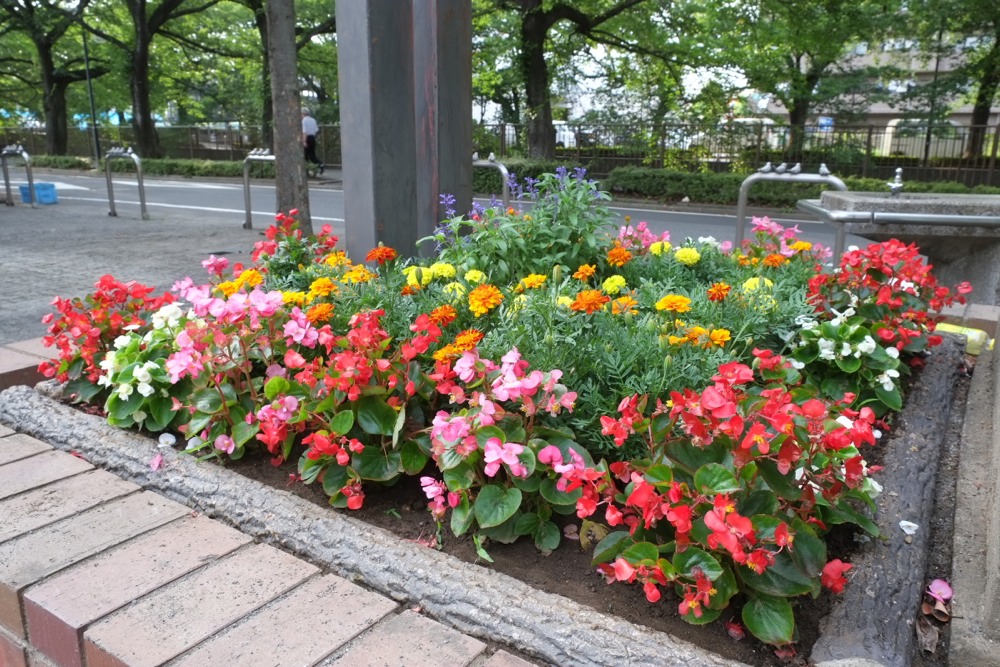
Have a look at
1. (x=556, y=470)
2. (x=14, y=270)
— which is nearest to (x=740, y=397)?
(x=556, y=470)

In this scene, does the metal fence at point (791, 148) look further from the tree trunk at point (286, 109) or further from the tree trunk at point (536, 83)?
the tree trunk at point (286, 109)

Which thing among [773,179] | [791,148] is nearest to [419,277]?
[773,179]

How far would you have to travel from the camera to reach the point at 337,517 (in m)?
1.95

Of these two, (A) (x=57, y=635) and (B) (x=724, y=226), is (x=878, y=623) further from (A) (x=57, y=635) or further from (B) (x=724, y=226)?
(B) (x=724, y=226)

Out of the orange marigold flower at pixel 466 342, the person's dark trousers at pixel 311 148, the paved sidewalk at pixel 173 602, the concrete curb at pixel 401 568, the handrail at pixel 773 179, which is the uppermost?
the person's dark trousers at pixel 311 148

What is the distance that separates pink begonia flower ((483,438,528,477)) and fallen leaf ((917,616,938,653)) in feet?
3.09

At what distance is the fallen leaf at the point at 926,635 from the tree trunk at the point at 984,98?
60.1 feet

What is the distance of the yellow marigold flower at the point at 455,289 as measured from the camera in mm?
2758

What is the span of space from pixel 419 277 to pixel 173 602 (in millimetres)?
1583

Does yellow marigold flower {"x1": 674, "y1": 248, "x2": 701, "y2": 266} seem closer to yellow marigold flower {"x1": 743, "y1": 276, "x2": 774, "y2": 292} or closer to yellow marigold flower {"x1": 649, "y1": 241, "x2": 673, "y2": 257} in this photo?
yellow marigold flower {"x1": 649, "y1": 241, "x2": 673, "y2": 257}

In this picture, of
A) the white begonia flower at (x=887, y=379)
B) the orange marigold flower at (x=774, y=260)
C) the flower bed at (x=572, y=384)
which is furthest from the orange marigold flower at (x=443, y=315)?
the orange marigold flower at (x=774, y=260)

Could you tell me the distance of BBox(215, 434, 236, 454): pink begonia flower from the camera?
→ 2271 millimetres

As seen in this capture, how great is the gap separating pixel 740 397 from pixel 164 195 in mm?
17989

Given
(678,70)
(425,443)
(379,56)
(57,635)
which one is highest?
(678,70)
